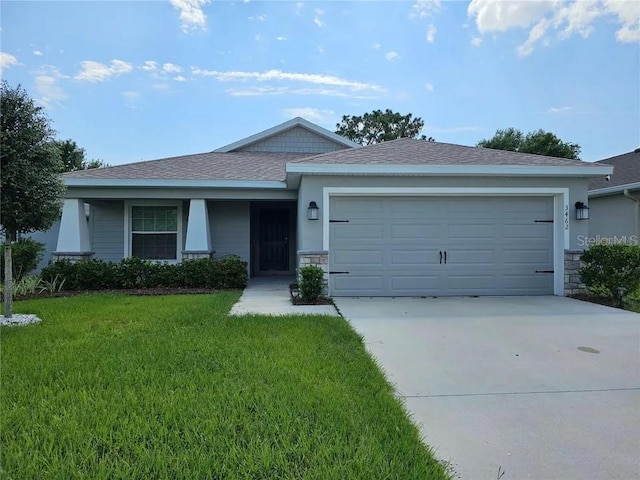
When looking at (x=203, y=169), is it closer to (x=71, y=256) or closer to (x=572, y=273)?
(x=71, y=256)

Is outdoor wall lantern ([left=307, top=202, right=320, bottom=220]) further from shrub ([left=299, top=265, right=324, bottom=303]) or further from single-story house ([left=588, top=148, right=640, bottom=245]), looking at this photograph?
single-story house ([left=588, top=148, right=640, bottom=245])

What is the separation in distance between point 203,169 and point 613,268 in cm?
1015

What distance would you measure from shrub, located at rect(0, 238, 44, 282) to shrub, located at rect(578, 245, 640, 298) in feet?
44.6

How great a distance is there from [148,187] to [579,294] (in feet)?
34.5

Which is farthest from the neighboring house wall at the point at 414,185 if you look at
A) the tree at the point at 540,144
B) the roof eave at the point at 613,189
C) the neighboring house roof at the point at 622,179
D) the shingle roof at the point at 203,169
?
the tree at the point at 540,144

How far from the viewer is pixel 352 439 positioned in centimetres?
253

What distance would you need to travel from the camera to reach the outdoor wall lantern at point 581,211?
8584 millimetres

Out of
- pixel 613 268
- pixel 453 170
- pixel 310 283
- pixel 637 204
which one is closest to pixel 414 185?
pixel 453 170

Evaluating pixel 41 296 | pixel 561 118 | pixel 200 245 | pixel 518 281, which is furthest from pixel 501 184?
Answer: pixel 561 118

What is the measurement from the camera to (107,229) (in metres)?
11.8

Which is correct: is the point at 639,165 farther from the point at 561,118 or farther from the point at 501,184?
the point at 501,184

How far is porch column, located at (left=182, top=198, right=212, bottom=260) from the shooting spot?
10609mm

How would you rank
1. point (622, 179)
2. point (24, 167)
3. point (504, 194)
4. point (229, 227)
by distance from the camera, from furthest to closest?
point (622, 179), point (229, 227), point (504, 194), point (24, 167)

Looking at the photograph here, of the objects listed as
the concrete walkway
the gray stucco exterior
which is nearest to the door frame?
the concrete walkway
